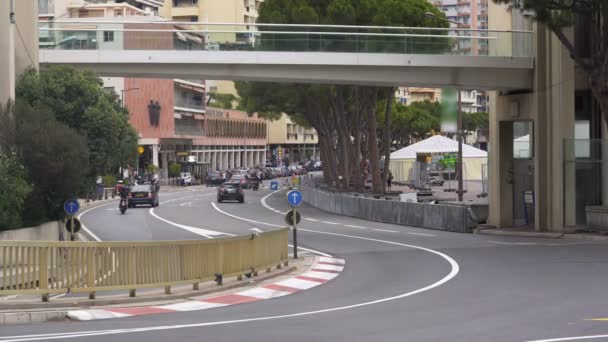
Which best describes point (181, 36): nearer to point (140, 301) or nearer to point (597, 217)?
point (597, 217)

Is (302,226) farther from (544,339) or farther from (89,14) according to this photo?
(89,14)

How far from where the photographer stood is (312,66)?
40688 mm

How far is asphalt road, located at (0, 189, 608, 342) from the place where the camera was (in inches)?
589

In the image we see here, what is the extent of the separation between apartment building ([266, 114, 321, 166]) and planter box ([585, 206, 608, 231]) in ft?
386

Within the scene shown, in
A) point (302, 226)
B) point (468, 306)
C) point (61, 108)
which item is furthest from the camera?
point (302, 226)

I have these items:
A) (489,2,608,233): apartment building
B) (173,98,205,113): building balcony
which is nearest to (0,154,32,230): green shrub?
(489,2,608,233): apartment building

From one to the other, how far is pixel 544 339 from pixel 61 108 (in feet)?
93.1

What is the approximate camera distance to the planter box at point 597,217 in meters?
37.3

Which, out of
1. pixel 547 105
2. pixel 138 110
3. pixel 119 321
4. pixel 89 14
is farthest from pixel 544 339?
pixel 89 14

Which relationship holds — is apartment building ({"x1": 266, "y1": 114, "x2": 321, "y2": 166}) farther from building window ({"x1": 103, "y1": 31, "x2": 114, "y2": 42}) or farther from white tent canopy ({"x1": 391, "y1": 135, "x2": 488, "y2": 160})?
building window ({"x1": 103, "y1": 31, "x2": 114, "y2": 42})

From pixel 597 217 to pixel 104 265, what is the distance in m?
22.9

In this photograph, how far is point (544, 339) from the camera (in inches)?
553

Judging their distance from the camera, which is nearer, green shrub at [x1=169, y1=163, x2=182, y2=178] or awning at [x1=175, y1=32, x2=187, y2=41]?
awning at [x1=175, y1=32, x2=187, y2=41]

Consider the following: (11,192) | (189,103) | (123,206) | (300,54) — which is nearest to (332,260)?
(11,192)
